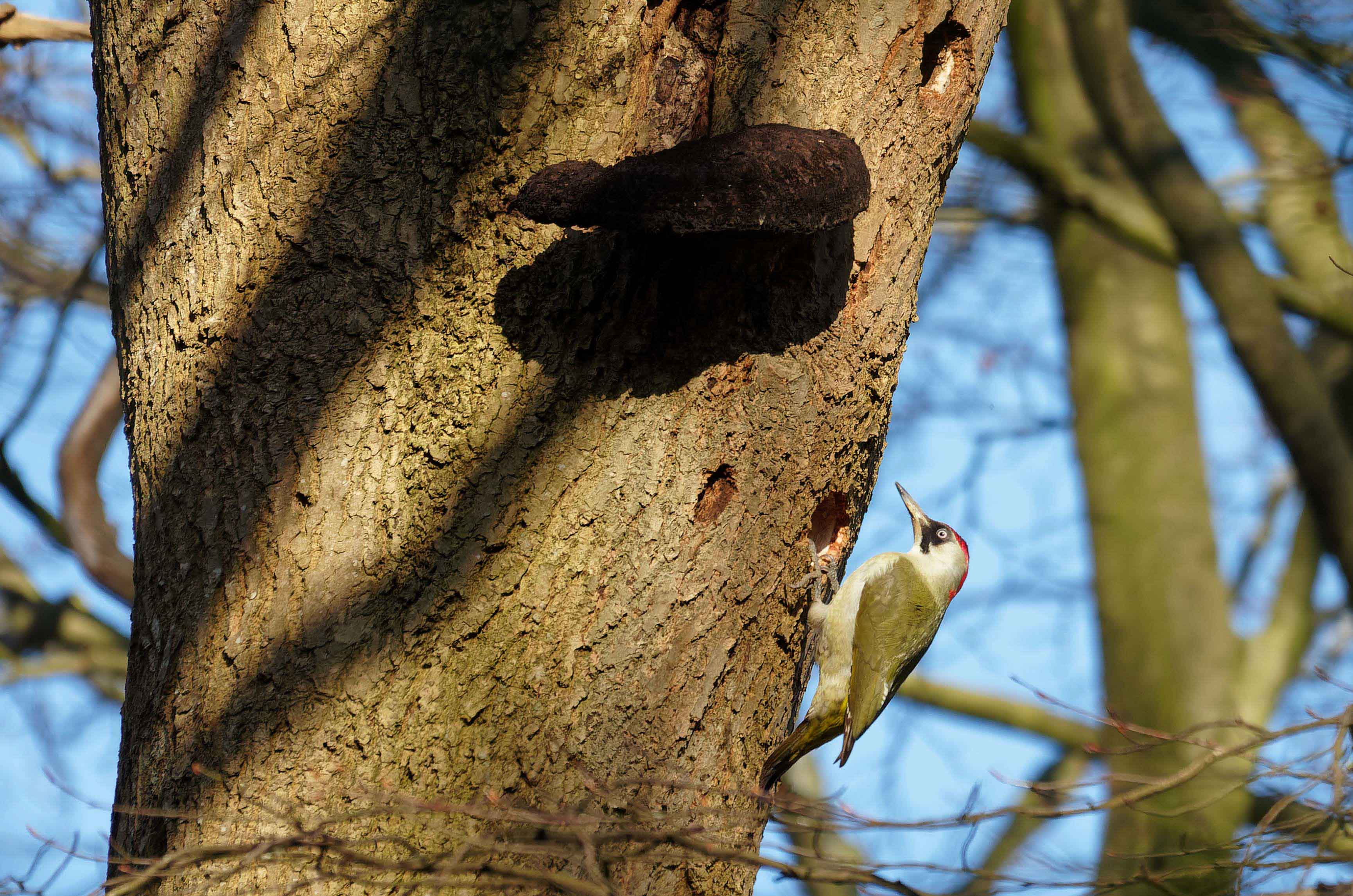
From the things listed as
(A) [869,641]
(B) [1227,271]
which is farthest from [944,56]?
(B) [1227,271]

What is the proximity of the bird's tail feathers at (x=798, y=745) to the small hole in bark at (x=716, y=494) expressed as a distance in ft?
1.80

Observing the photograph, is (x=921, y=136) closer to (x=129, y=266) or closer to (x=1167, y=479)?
(x=129, y=266)

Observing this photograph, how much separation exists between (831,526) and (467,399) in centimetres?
99

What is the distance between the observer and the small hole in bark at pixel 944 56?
2158mm

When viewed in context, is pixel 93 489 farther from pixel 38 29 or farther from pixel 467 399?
pixel 467 399

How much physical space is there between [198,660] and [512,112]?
1.16m

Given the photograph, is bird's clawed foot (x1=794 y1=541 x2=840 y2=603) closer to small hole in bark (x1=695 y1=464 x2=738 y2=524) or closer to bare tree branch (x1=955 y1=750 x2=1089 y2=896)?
small hole in bark (x1=695 y1=464 x2=738 y2=524)

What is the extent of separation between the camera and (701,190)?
1.62 meters

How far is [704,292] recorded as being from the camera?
191cm

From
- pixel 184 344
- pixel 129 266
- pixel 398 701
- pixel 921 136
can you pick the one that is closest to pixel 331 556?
pixel 398 701

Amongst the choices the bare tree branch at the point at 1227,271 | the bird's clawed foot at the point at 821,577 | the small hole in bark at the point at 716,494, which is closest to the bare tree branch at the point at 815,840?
the bird's clawed foot at the point at 821,577

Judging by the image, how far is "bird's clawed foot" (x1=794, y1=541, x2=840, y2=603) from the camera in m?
2.06

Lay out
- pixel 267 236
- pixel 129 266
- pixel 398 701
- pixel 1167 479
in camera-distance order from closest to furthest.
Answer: pixel 398 701 → pixel 267 236 → pixel 129 266 → pixel 1167 479

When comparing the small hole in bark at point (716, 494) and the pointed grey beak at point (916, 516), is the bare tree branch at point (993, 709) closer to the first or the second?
the pointed grey beak at point (916, 516)
